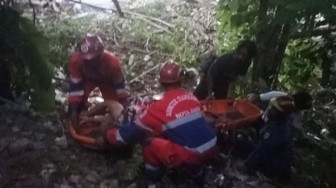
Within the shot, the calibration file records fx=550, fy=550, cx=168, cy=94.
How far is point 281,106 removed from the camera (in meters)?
5.57

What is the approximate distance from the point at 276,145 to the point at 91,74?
7.39ft

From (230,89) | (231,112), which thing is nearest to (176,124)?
(231,112)

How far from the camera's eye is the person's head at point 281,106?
5574 millimetres

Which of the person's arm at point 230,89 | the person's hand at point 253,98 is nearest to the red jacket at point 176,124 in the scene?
the person's hand at point 253,98

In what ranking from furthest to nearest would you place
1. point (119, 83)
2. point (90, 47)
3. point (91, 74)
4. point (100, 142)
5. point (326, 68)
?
point (326, 68) < point (119, 83) < point (91, 74) < point (90, 47) < point (100, 142)

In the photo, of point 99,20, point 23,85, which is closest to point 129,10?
point 99,20

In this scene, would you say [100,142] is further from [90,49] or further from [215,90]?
[215,90]

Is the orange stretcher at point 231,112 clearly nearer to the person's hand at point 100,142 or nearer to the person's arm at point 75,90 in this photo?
the person's hand at point 100,142

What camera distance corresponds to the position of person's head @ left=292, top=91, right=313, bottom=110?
20.9 feet

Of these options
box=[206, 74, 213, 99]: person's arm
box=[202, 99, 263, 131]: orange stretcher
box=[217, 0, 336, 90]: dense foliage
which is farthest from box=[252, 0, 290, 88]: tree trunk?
box=[202, 99, 263, 131]: orange stretcher

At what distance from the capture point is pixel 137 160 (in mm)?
5883

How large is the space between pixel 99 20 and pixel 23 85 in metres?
3.37

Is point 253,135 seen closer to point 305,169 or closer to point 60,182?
point 305,169

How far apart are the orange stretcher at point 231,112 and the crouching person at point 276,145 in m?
0.27
